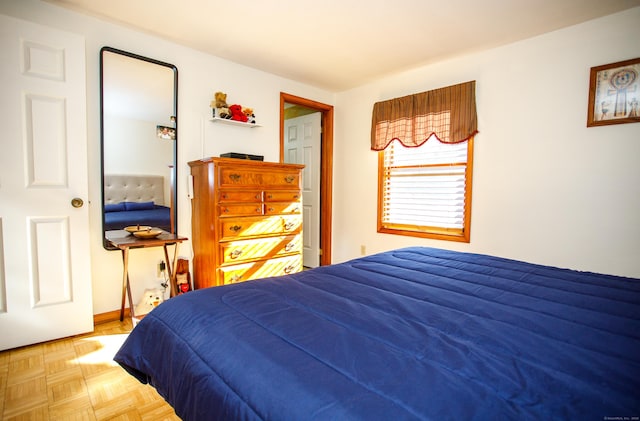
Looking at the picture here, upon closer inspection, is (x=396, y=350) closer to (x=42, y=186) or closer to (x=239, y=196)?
(x=239, y=196)

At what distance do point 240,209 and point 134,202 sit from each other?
34.8 inches

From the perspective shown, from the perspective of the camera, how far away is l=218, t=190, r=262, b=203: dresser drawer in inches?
103

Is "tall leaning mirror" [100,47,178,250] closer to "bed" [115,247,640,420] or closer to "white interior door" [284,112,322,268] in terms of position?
"bed" [115,247,640,420]

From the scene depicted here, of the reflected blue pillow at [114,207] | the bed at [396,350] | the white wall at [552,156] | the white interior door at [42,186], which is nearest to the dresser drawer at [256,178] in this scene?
the reflected blue pillow at [114,207]

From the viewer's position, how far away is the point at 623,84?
2299 millimetres

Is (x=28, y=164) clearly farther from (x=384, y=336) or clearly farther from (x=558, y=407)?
(x=558, y=407)

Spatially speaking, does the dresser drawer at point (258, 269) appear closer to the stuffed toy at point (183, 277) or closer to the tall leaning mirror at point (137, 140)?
the stuffed toy at point (183, 277)

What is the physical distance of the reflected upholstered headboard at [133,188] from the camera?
255 cm

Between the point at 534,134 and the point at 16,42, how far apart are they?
3872mm


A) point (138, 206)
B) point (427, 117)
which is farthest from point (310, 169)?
point (138, 206)

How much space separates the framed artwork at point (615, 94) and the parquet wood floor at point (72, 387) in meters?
3.40

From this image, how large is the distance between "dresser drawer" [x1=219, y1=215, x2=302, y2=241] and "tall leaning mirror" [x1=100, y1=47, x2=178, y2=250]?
1.98 ft

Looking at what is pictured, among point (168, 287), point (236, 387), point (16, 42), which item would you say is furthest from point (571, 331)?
point (16, 42)

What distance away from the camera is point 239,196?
2.72 metres
